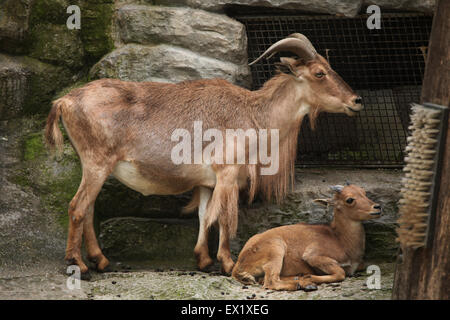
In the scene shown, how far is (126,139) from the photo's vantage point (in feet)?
23.0

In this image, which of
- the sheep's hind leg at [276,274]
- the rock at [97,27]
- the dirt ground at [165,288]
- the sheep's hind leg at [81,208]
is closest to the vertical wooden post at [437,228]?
the dirt ground at [165,288]

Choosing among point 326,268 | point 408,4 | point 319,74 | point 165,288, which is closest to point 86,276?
point 165,288

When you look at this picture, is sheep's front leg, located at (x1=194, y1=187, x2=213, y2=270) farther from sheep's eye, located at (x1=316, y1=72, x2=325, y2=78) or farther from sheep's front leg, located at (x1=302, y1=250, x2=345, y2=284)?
sheep's eye, located at (x1=316, y1=72, x2=325, y2=78)

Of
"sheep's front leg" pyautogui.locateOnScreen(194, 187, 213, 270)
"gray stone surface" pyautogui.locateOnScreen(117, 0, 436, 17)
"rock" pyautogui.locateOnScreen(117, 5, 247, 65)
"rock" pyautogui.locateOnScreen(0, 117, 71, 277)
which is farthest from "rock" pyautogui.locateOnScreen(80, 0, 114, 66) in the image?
"sheep's front leg" pyautogui.locateOnScreen(194, 187, 213, 270)

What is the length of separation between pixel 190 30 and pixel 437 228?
3.86 metres

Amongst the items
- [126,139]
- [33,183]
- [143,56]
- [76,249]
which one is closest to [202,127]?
[126,139]

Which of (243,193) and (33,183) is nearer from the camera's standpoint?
(243,193)

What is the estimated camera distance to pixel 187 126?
717cm

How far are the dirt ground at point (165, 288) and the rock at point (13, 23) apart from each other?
2777mm

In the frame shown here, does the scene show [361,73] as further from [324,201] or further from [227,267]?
[227,267]

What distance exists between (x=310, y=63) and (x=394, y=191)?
165cm

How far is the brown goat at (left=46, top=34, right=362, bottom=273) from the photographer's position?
6973 mm

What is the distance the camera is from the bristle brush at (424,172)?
512cm
